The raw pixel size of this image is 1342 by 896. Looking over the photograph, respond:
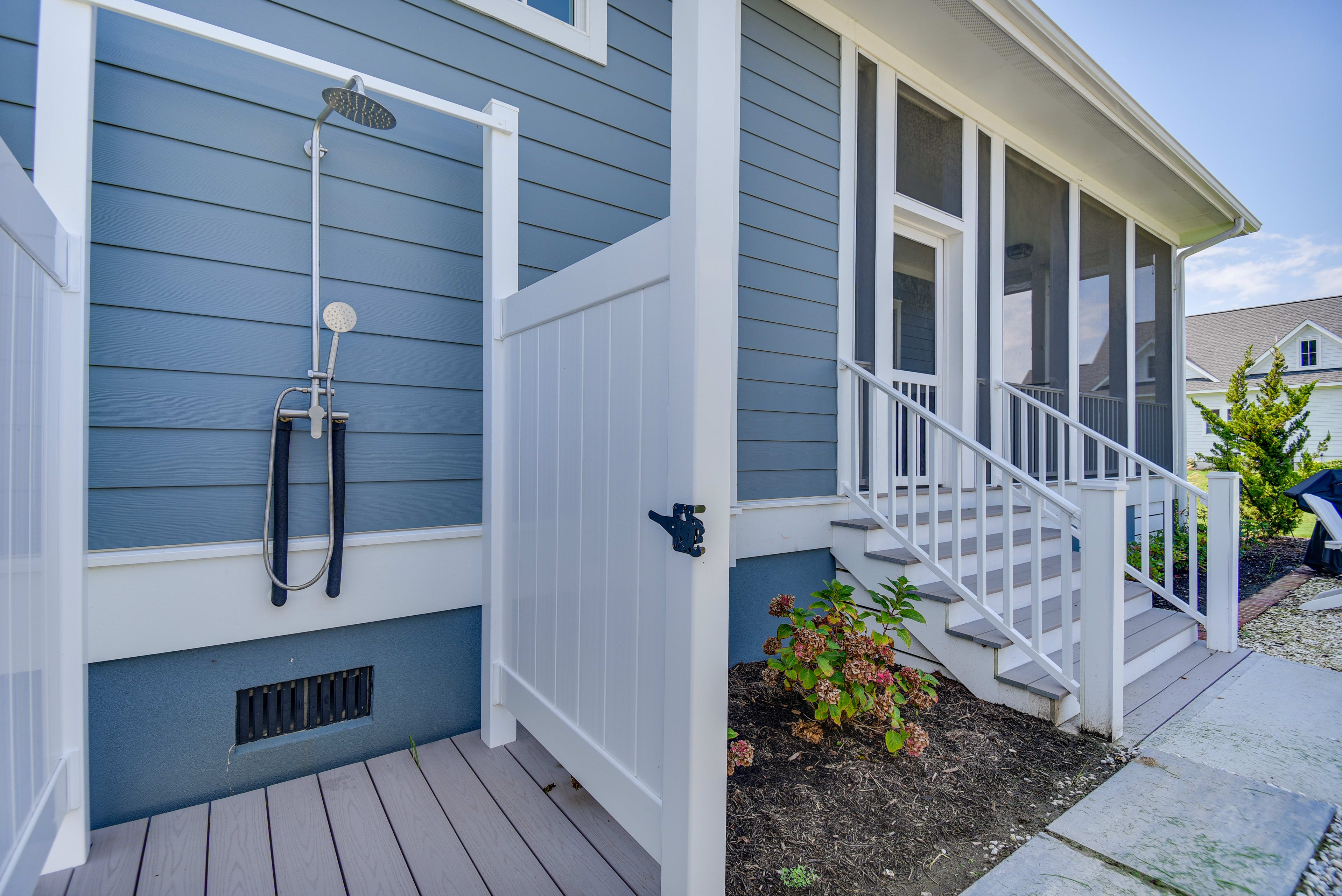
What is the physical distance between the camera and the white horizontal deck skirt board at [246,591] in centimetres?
148

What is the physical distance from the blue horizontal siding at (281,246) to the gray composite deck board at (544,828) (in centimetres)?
75

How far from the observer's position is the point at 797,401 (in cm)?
296

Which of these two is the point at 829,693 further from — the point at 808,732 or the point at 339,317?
the point at 339,317

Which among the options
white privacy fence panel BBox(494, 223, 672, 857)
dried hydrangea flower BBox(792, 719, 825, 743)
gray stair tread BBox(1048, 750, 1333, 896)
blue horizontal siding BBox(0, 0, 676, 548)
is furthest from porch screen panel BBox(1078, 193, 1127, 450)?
white privacy fence panel BBox(494, 223, 672, 857)

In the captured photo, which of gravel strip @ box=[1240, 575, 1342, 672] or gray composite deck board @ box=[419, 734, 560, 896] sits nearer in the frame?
gray composite deck board @ box=[419, 734, 560, 896]

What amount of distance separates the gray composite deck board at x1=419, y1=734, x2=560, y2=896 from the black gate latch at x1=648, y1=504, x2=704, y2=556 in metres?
0.85

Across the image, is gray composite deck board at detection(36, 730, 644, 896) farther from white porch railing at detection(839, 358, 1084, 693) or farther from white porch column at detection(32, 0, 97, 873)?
white porch railing at detection(839, 358, 1084, 693)

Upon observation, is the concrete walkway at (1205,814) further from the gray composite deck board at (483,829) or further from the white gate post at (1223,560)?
the gray composite deck board at (483,829)

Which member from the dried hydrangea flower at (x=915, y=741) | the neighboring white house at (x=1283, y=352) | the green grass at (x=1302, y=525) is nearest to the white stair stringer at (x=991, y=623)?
the dried hydrangea flower at (x=915, y=741)

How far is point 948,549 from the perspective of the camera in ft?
9.21

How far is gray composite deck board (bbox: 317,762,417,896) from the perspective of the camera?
4.21 ft

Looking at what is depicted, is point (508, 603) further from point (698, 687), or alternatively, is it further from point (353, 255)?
point (353, 255)

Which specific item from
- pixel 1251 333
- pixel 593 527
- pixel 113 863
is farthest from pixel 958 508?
pixel 1251 333

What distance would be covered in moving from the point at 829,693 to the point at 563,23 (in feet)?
8.42
